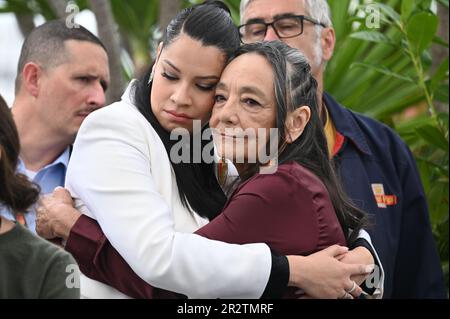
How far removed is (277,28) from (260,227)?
1.53m

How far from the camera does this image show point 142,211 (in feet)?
8.73

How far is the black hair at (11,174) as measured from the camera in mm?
2391

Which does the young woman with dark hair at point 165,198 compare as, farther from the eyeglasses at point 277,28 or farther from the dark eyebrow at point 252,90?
the eyeglasses at point 277,28

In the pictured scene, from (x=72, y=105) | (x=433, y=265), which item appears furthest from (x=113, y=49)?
(x=433, y=265)

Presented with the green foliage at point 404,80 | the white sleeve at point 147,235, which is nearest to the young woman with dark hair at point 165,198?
the white sleeve at point 147,235

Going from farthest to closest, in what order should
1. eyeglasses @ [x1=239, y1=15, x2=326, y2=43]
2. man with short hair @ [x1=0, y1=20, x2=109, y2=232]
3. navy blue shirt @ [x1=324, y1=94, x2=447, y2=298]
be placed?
1. man with short hair @ [x1=0, y1=20, x2=109, y2=232]
2. eyeglasses @ [x1=239, y1=15, x2=326, y2=43]
3. navy blue shirt @ [x1=324, y1=94, x2=447, y2=298]

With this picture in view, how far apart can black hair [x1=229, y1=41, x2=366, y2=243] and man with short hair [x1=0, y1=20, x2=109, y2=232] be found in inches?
56.6

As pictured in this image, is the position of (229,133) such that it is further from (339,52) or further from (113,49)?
(339,52)

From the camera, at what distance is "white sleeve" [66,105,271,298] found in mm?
2611

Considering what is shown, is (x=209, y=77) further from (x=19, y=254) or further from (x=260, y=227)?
(x=19, y=254)

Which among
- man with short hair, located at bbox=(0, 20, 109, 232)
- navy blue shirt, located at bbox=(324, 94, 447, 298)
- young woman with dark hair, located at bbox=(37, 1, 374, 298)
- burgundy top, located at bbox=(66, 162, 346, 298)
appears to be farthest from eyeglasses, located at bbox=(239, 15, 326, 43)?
burgundy top, located at bbox=(66, 162, 346, 298)

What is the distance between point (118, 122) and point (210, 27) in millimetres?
403

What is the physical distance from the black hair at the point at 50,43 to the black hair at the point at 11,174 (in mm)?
1967

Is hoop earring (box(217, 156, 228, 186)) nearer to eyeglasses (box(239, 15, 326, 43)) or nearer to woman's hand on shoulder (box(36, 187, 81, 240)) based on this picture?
woman's hand on shoulder (box(36, 187, 81, 240))
